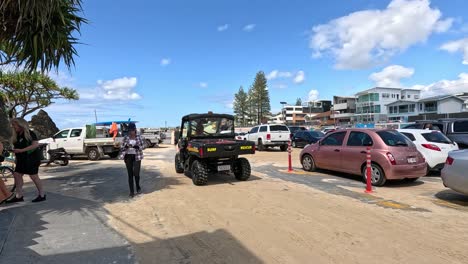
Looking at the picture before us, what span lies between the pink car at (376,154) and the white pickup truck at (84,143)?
1241 centimetres

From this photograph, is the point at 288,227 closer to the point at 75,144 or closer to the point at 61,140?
the point at 75,144

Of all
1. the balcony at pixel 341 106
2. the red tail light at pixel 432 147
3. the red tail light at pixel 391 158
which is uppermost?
the balcony at pixel 341 106

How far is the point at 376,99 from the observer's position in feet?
261

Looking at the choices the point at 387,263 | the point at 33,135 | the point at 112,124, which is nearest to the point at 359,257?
the point at 387,263

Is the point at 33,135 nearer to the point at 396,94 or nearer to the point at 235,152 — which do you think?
the point at 235,152

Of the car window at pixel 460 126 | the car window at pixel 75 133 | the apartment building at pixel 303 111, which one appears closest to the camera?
the car window at pixel 460 126

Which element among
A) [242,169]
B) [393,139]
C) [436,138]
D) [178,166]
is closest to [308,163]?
[242,169]

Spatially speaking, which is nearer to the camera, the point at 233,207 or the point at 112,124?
the point at 233,207

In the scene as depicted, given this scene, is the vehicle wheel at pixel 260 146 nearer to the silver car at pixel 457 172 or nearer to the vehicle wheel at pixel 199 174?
the vehicle wheel at pixel 199 174

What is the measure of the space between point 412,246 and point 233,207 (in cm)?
343

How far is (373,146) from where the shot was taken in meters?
9.46

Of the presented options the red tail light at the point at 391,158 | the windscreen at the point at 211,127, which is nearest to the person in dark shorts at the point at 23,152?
the windscreen at the point at 211,127

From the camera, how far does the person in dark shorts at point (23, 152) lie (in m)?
7.44

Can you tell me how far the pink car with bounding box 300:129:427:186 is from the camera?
29.5 ft
